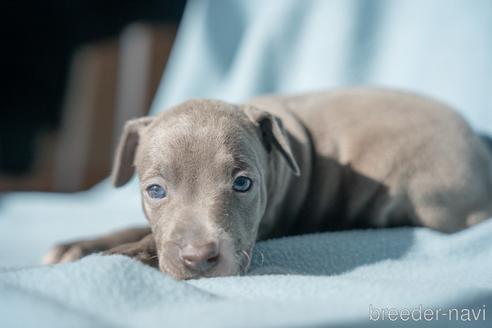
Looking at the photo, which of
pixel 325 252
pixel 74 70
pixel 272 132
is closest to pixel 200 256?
pixel 325 252

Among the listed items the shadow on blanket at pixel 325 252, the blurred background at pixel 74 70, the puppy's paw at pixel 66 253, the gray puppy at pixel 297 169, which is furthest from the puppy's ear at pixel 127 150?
the blurred background at pixel 74 70

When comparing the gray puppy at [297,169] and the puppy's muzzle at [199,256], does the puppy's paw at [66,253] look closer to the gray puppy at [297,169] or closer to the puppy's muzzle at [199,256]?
the gray puppy at [297,169]

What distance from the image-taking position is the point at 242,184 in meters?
2.05

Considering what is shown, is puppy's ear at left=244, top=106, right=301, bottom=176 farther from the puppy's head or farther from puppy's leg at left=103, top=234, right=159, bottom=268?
puppy's leg at left=103, top=234, right=159, bottom=268

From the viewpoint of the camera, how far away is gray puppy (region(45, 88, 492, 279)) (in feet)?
6.42

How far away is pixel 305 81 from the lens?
411cm

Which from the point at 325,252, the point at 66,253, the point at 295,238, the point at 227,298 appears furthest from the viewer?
the point at 66,253

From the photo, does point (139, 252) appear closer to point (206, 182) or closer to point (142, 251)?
point (142, 251)

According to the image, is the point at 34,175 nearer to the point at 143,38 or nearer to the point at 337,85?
the point at 143,38

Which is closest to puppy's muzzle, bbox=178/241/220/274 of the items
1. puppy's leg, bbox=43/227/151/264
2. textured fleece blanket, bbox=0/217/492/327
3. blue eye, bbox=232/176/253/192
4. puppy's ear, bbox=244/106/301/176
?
textured fleece blanket, bbox=0/217/492/327

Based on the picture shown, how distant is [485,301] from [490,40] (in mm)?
2528

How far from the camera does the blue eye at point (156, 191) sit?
2.06 metres

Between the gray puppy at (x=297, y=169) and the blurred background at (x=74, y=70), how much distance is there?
384 cm

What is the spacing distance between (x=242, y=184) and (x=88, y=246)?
2.40 ft
